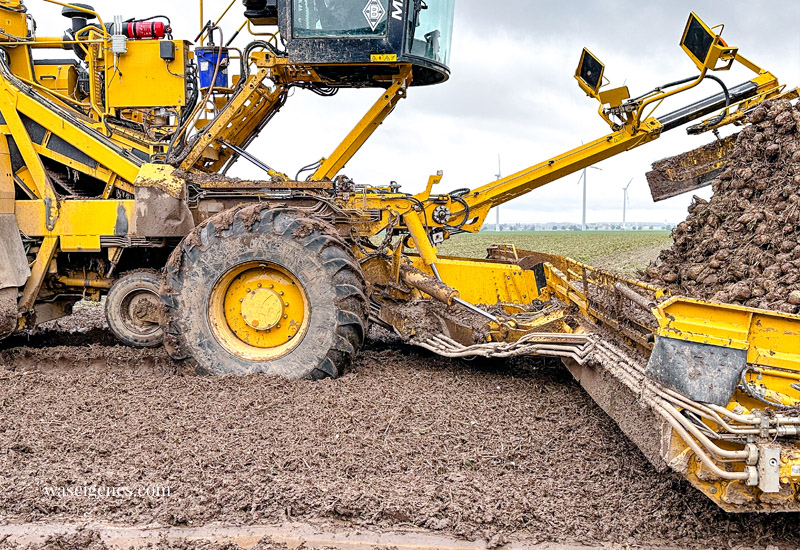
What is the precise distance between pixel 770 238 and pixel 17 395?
5.44 meters

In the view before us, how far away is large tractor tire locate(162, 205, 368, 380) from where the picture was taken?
525cm

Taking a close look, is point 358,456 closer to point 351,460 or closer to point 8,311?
point 351,460

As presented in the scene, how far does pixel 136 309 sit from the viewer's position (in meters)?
6.43

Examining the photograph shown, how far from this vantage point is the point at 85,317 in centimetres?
879

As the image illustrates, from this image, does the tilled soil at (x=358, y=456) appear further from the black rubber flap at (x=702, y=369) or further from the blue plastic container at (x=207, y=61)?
the blue plastic container at (x=207, y=61)

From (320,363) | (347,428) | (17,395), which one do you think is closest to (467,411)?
(347,428)

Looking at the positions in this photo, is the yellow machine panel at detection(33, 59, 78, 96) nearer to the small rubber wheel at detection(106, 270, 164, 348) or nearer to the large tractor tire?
the small rubber wheel at detection(106, 270, 164, 348)

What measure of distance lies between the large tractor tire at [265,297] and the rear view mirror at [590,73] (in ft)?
9.61

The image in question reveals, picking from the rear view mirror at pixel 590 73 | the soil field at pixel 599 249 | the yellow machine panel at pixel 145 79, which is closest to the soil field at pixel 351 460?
the yellow machine panel at pixel 145 79

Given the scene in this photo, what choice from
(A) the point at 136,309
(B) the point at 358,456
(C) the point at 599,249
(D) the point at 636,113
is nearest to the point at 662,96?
(D) the point at 636,113

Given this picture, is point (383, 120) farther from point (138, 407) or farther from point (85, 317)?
point (85, 317)

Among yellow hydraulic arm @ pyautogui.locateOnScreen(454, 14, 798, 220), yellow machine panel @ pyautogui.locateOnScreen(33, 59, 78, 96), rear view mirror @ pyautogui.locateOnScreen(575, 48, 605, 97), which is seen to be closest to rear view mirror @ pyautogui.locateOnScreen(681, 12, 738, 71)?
yellow hydraulic arm @ pyautogui.locateOnScreen(454, 14, 798, 220)

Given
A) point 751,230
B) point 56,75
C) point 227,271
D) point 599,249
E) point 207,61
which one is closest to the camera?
point 227,271

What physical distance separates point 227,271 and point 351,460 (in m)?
2.05
